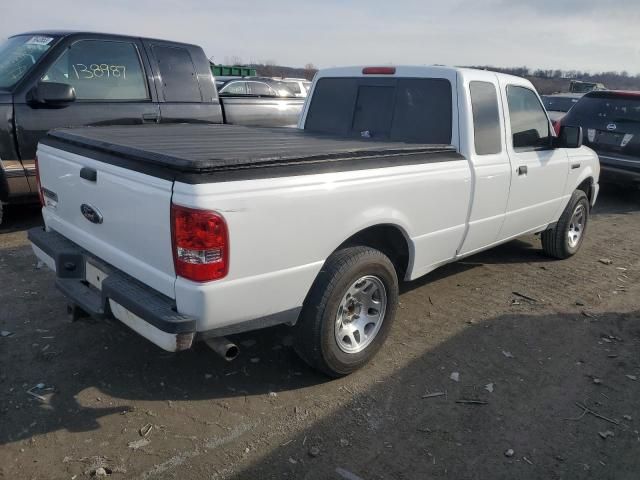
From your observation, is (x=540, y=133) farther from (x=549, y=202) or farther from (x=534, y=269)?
(x=534, y=269)

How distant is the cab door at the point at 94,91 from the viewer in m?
5.36

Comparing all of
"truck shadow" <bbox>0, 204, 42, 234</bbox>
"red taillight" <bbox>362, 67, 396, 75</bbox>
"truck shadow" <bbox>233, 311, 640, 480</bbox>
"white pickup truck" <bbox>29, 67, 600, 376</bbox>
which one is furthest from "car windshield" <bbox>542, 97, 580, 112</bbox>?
"truck shadow" <bbox>0, 204, 42, 234</bbox>

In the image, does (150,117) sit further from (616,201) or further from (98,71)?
(616,201)

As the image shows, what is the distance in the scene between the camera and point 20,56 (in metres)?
5.65

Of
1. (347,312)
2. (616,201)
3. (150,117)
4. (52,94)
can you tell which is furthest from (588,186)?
(52,94)

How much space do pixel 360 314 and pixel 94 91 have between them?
Answer: 3997mm

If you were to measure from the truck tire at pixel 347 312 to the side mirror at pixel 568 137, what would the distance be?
2.49 meters

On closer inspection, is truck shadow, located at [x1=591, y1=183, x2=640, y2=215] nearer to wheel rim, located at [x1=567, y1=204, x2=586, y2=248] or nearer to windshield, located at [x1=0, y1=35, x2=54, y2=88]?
wheel rim, located at [x1=567, y1=204, x2=586, y2=248]

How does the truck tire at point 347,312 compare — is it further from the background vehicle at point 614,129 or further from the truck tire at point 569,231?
the background vehicle at point 614,129

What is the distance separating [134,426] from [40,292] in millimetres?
2071

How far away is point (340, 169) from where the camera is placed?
3.01m

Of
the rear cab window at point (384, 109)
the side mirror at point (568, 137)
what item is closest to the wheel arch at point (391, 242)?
the rear cab window at point (384, 109)

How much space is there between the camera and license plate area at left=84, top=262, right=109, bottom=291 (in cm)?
303

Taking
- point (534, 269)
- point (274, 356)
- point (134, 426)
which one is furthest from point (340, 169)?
point (534, 269)
